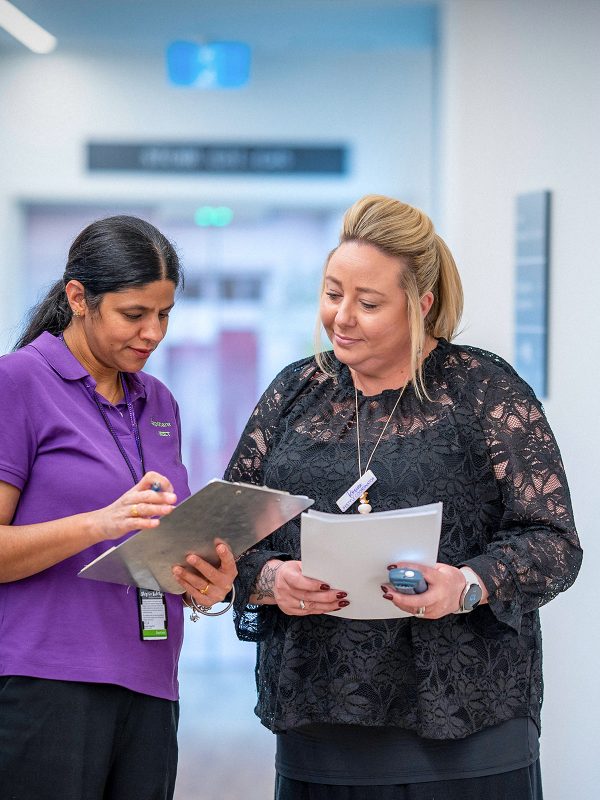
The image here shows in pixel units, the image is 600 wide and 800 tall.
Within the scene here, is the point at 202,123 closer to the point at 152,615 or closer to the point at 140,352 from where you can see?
the point at 140,352

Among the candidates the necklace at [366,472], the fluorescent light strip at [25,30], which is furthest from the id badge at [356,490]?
the fluorescent light strip at [25,30]

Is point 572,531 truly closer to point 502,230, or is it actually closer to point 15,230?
point 502,230

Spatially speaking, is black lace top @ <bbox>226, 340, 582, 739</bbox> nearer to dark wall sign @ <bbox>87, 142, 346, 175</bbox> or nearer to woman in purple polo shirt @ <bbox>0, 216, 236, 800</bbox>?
woman in purple polo shirt @ <bbox>0, 216, 236, 800</bbox>

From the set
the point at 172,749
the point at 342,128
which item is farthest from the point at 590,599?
the point at 342,128

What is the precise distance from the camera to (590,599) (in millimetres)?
3203

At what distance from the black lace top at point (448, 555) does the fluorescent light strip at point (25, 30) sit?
10.2 feet

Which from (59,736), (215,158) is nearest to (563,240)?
(59,736)

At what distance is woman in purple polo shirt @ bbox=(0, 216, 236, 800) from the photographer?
1836 millimetres

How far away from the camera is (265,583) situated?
1.99 m

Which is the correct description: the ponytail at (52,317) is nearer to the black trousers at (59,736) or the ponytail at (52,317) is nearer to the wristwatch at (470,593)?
the black trousers at (59,736)

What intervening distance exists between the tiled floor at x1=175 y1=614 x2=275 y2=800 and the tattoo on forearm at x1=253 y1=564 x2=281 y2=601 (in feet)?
7.66

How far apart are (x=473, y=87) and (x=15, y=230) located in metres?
2.98

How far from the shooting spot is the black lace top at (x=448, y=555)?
190 cm

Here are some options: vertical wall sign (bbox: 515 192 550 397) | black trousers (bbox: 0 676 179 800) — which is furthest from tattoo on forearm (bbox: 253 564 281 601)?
vertical wall sign (bbox: 515 192 550 397)
